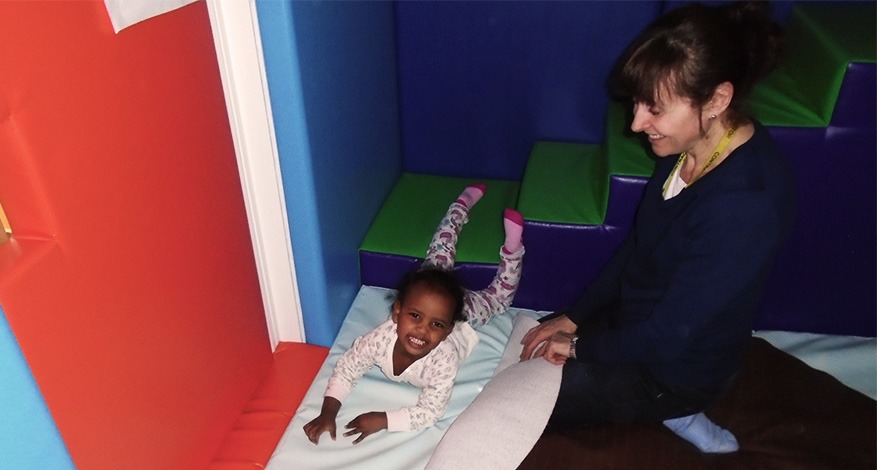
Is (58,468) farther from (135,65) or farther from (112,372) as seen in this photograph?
(135,65)

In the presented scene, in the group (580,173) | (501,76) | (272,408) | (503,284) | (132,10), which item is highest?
(132,10)

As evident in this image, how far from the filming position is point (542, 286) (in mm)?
2211

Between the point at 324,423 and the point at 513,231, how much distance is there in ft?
2.66

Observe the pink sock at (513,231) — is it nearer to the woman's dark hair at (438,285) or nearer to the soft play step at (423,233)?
the soft play step at (423,233)

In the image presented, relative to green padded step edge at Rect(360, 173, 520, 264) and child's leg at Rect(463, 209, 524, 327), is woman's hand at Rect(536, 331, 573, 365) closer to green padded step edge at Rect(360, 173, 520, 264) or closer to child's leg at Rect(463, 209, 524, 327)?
child's leg at Rect(463, 209, 524, 327)

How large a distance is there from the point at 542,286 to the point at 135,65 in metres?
1.43

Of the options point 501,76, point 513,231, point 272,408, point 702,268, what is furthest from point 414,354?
point 501,76

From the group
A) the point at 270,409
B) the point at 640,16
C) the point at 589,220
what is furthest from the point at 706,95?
the point at 270,409

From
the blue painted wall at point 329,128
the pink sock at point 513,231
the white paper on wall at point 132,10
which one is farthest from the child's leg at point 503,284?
the white paper on wall at point 132,10

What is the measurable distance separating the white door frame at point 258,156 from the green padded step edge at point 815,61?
1224mm

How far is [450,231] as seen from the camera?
87.8 inches

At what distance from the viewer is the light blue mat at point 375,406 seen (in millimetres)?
1682

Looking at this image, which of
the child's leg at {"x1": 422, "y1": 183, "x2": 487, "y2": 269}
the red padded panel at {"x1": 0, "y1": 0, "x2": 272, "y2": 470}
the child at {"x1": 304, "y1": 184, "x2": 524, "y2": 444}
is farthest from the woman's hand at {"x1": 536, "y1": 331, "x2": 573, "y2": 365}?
the red padded panel at {"x1": 0, "y1": 0, "x2": 272, "y2": 470}

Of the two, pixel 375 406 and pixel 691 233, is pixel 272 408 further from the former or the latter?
pixel 691 233
